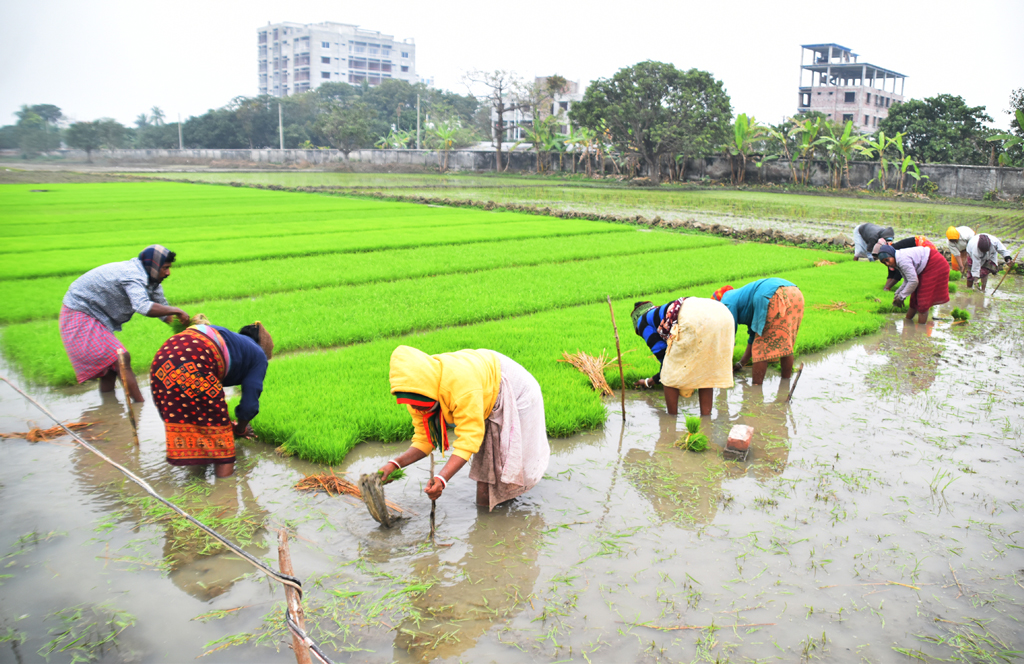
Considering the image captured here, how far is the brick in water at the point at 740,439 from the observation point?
471cm

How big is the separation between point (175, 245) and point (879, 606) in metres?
14.6

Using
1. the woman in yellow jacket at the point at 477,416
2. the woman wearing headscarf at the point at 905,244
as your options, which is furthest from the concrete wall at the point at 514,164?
the woman in yellow jacket at the point at 477,416

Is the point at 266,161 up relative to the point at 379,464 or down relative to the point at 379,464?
up

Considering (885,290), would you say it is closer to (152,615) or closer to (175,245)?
(152,615)

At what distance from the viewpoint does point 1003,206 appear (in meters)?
26.8

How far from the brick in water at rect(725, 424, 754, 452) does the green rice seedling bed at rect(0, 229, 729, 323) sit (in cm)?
726

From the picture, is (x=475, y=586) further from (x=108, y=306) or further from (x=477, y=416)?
(x=108, y=306)

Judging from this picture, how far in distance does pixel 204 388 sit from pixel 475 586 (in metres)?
2.07

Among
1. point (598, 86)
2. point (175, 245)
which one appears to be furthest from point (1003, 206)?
point (175, 245)

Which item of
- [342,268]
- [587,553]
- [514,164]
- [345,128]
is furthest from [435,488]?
[345,128]

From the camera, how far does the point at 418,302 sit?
9.12 metres

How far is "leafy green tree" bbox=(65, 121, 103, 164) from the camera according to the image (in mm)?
44344

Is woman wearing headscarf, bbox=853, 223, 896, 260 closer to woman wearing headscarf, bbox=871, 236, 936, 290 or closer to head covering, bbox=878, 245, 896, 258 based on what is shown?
woman wearing headscarf, bbox=871, 236, 936, 290

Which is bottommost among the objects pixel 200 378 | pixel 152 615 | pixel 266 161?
pixel 152 615
